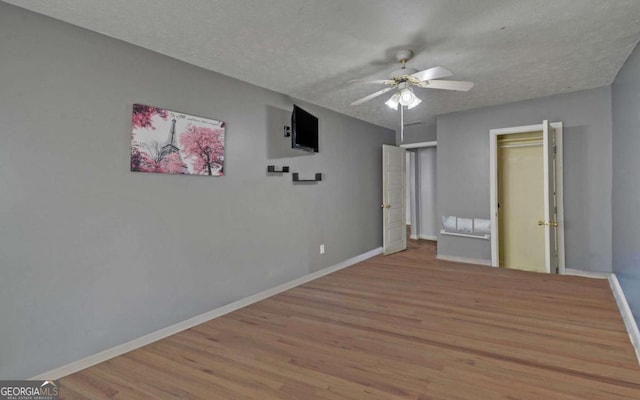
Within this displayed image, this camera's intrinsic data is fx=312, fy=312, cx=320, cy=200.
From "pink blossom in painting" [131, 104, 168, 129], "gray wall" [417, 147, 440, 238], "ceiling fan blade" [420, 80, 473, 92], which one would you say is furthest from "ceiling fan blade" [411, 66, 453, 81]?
"gray wall" [417, 147, 440, 238]

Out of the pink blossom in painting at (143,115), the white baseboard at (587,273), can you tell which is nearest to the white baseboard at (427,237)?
the white baseboard at (587,273)

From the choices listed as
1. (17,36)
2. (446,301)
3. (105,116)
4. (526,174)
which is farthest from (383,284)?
(17,36)

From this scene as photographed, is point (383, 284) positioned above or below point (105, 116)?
below

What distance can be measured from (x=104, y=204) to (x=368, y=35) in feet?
8.10

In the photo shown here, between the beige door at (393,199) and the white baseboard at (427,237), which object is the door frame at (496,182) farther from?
the white baseboard at (427,237)

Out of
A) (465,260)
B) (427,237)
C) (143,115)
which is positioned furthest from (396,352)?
(427,237)

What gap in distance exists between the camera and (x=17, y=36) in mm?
2035

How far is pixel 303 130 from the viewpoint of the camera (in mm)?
3711

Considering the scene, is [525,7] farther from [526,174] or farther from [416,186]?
[416,186]

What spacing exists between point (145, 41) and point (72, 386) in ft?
8.42

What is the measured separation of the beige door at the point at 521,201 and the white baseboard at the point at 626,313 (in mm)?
1072

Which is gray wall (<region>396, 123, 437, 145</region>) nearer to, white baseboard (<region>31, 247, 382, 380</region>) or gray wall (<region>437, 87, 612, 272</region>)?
gray wall (<region>437, 87, 612, 272</region>)

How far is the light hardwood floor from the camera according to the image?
192 centimetres

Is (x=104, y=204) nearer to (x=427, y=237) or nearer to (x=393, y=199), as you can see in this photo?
(x=393, y=199)
